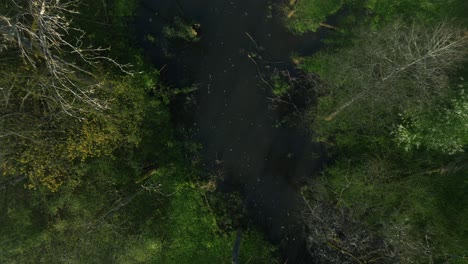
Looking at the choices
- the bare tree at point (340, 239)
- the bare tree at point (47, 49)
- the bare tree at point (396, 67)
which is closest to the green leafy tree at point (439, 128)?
the bare tree at point (396, 67)

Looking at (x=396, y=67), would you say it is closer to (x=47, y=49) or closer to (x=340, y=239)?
(x=340, y=239)

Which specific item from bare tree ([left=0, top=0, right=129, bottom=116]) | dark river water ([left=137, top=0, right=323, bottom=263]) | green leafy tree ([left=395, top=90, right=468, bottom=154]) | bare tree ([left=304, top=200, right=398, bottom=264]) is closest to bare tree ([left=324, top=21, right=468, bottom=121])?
green leafy tree ([left=395, top=90, right=468, bottom=154])

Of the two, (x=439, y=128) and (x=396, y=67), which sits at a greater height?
(x=396, y=67)

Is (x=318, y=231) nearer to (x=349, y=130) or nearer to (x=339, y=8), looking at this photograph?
(x=349, y=130)

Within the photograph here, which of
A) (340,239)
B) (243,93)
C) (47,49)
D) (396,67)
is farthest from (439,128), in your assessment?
(47,49)

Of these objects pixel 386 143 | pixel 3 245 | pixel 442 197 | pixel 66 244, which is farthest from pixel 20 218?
pixel 442 197
